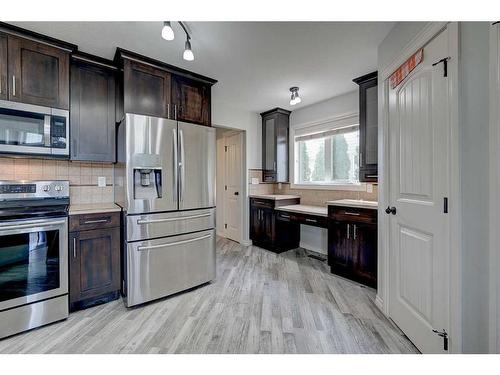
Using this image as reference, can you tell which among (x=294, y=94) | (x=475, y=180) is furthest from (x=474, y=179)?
(x=294, y=94)

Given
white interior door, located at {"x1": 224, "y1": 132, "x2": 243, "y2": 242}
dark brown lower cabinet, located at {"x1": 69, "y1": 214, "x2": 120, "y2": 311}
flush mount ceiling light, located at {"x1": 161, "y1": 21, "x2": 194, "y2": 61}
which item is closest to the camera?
flush mount ceiling light, located at {"x1": 161, "y1": 21, "x2": 194, "y2": 61}

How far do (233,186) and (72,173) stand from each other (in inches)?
103

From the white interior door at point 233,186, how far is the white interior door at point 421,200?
2.82 meters

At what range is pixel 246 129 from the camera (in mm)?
4258

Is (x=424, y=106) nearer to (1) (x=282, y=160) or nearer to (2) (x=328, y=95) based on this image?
(2) (x=328, y=95)

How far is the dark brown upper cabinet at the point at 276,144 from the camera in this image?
4.21m

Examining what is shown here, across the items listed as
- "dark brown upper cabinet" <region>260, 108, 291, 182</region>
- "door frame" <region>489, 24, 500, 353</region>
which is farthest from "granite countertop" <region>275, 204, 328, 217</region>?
"door frame" <region>489, 24, 500, 353</region>

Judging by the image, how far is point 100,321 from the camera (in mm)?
1964

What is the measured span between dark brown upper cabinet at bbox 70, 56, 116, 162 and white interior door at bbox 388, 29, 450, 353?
2.73 metres

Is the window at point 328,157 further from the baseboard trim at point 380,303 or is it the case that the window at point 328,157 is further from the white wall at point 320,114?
the baseboard trim at point 380,303

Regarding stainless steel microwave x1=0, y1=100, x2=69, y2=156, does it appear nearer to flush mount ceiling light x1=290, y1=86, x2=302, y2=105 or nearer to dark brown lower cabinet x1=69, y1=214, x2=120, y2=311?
dark brown lower cabinet x1=69, y1=214, x2=120, y2=311

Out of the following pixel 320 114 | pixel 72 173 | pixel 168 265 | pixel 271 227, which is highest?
pixel 320 114

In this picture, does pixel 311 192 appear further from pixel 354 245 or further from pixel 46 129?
pixel 46 129

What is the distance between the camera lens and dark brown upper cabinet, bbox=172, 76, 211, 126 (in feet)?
8.29
